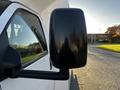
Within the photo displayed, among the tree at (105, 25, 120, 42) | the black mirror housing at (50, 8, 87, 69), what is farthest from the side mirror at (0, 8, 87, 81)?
the tree at (105, 25, 120, 42)

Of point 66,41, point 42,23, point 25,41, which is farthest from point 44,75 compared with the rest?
point 42,23

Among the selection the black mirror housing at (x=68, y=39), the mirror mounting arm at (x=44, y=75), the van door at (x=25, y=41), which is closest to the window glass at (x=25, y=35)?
the van door at (x=25, y=41)

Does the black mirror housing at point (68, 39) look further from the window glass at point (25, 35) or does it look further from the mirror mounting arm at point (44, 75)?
the window glass at point (25, 35)

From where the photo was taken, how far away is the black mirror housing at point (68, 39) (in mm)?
1521

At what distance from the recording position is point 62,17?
5.07ft

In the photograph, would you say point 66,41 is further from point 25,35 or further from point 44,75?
point 25,35

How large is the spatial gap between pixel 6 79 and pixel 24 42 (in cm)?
73

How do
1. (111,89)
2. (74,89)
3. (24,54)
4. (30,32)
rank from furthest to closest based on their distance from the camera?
(111,89) < (74,89) < (30,32) < (24,54)

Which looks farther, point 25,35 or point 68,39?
point 25,35

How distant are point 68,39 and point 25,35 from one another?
962 millimetres

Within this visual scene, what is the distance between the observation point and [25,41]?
240cm

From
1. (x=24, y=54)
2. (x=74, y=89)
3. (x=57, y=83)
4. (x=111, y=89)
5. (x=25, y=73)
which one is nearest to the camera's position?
(x=25, y=73)

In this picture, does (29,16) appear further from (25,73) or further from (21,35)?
(25,73)

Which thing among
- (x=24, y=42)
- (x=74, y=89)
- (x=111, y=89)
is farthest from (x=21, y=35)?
(x=111, y=89)
